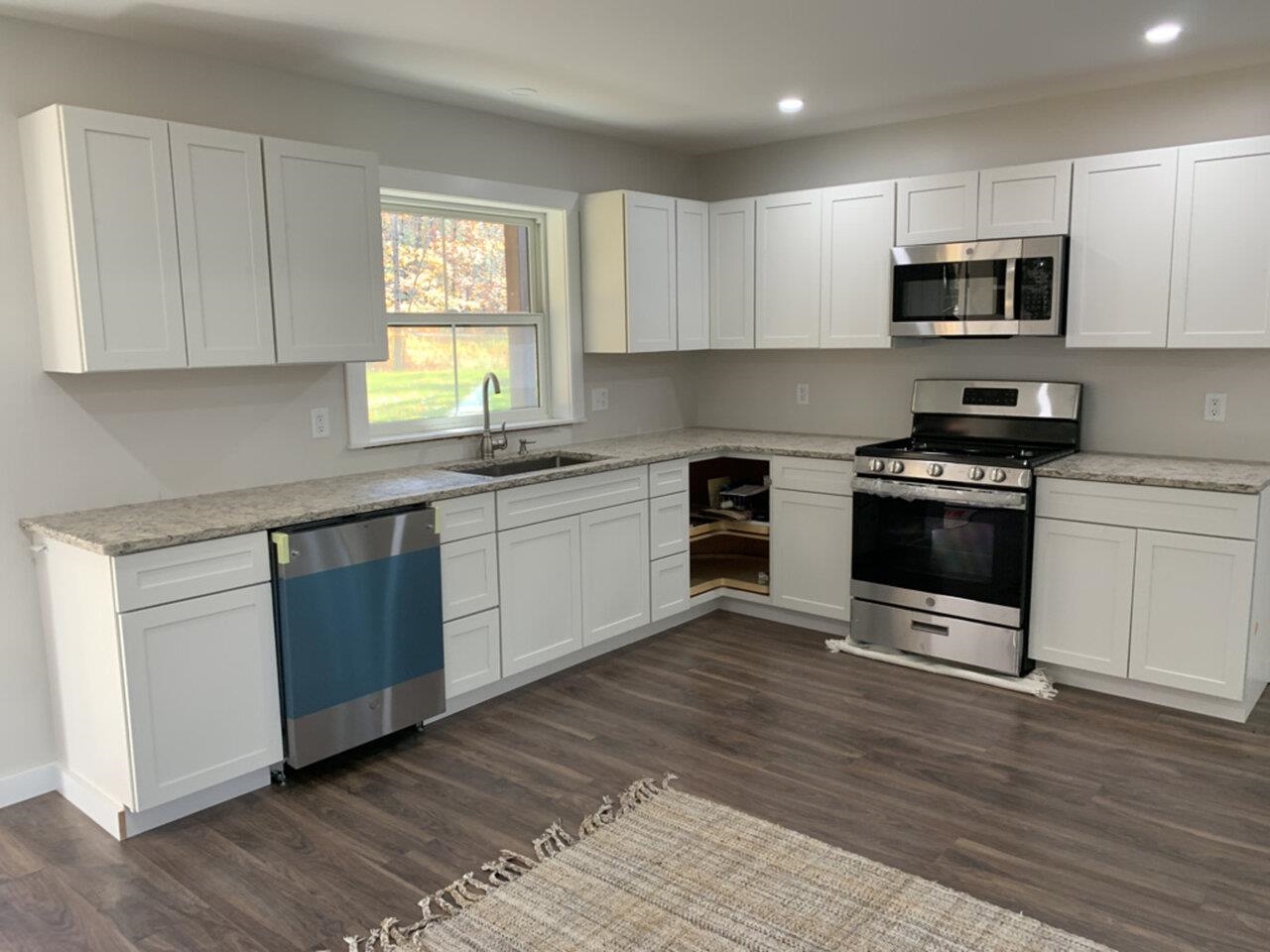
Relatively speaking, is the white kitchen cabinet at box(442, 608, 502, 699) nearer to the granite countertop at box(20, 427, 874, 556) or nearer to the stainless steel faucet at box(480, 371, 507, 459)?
the granite countertop at box(20, 427, 874, 556)

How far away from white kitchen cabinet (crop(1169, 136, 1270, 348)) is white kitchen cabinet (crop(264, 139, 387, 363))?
305 cm

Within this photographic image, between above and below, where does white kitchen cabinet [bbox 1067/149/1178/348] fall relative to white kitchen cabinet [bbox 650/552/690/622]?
above

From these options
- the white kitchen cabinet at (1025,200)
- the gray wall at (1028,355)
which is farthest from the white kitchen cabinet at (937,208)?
the gray wall at (1028,355)

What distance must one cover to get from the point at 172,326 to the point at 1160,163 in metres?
3.59

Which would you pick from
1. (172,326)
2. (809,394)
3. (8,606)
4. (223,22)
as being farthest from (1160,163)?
(8,606)

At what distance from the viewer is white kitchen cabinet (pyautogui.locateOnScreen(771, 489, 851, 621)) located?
14.4 feet

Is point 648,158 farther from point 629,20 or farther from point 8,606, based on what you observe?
point 8,606

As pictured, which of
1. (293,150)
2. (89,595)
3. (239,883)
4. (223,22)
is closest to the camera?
(239,883)

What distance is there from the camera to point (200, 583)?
2.77 m

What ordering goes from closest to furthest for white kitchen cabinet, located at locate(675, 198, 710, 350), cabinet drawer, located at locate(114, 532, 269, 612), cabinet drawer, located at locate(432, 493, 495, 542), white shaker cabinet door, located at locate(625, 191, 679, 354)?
cabinet drawer, located at locate(114, 532, 269, 612) → cabinet drawer, located at locate(432, 493, 495, 542) → white shaker cabinet door, located at locate(625, 191, 679, 354) → white kitchen cabinet, located at locate(675, 198, 710, 350)

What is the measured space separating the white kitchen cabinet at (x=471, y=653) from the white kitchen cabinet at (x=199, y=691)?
680 mm

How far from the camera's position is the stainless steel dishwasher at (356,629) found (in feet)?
9.78

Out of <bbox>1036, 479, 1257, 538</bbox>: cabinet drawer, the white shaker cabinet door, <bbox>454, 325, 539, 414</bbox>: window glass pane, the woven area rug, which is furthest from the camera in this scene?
the white shaker cabinet door

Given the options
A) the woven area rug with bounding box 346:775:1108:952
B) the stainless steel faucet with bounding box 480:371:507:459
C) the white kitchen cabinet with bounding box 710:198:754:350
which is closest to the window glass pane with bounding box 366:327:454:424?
the stainless steel faucet with bounding box 480:371:507:459
